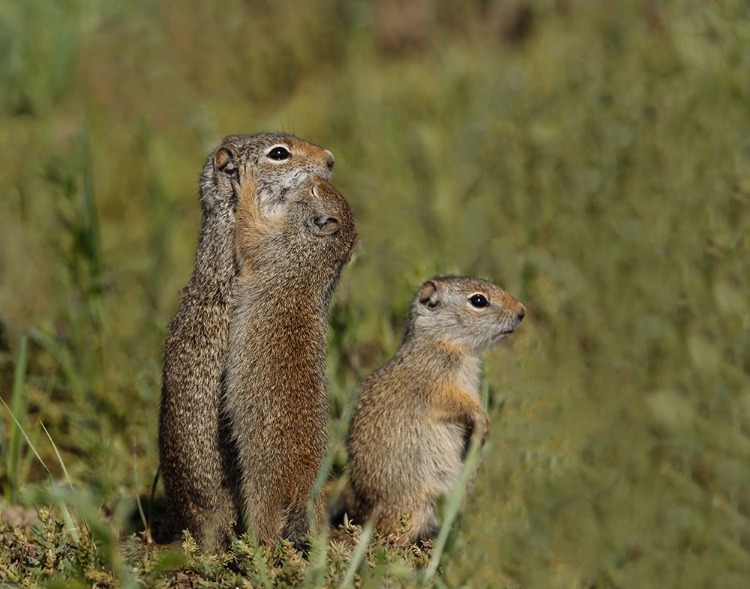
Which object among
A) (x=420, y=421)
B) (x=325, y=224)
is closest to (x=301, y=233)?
(x=325, y=224)

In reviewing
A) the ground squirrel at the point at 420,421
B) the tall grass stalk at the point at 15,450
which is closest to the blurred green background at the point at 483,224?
the tall grass stalk at the point at 15,450

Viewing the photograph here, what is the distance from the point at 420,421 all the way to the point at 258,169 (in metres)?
1.33

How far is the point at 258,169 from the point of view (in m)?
4.80

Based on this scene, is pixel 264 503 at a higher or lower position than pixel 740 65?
lower

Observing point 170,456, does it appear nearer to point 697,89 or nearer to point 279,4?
point 697,89

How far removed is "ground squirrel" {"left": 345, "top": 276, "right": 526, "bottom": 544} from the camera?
449 centimetres

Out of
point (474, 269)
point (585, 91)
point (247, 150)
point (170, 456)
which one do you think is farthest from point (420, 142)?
point (170, 456)

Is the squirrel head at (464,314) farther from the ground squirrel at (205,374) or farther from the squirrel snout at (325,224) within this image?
the ground squirrel at (205,374)

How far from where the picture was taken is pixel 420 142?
28.9ft

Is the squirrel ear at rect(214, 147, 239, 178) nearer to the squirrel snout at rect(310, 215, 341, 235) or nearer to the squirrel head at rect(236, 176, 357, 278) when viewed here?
the squirrel head at rect(236, 176, 357, 278)

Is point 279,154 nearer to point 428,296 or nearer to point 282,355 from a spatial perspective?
point 428,296

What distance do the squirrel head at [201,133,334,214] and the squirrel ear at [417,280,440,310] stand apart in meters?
0.70

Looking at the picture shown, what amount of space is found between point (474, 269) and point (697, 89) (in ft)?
6.01

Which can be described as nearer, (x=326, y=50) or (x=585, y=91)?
(x=585, y=91)
